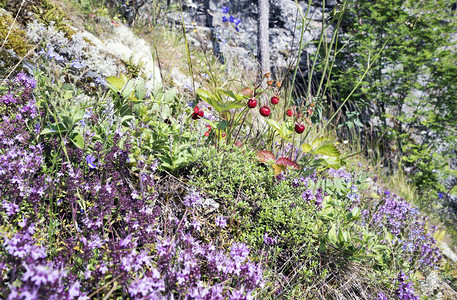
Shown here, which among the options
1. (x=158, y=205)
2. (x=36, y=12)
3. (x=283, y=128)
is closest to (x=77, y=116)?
(x=158, y=205)

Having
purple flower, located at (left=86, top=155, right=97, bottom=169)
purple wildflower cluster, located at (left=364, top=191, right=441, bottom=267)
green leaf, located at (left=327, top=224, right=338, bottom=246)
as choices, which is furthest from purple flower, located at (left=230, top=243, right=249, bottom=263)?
purple wildflower cluster, located at (left=364, top=191, right=441, bottom=267)

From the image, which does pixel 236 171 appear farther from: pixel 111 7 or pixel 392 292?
pixel 111 7

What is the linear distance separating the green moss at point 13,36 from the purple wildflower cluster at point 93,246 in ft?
2.89

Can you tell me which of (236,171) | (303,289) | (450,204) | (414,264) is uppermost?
(236,171)

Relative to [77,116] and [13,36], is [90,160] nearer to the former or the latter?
[77,116]

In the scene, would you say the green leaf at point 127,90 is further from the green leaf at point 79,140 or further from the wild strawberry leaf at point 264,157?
the wild strawberry leaf at point 264,157

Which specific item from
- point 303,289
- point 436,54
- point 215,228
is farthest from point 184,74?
point 436,54

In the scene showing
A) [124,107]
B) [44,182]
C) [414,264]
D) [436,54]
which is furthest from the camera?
[436,54]

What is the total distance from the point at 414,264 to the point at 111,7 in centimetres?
621

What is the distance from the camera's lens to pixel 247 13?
8.30 m

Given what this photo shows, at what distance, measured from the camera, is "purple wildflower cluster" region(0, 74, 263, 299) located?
1.04 metres

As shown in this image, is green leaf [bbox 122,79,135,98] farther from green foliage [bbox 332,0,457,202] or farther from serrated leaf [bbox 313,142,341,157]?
green foliage [bbox 332,0,457,202]

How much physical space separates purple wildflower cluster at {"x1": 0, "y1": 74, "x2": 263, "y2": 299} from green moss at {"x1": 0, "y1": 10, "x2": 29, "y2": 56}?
88 cm

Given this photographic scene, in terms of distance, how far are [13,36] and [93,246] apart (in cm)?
216
